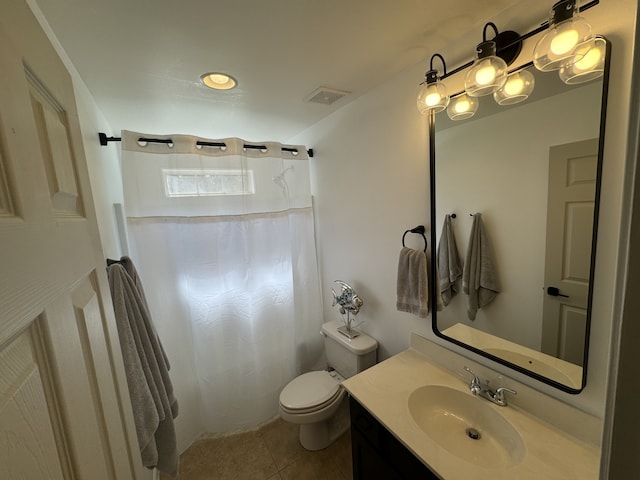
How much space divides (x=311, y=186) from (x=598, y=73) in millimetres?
1712

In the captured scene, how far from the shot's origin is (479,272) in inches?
46.3

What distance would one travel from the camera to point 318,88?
144 centimetres

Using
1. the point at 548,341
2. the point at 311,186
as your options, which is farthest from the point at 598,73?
the point at 311,186

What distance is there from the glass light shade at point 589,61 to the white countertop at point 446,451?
3.98 ft

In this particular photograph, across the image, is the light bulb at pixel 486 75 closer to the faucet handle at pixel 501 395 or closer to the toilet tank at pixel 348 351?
the faucet handle at pixel 501 395

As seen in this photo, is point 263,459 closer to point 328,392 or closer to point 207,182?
point 328,392

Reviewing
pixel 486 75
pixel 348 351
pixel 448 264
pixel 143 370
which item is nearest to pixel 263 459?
pixel 348 351

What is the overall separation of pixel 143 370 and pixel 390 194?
151 cm

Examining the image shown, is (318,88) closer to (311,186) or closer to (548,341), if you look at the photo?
(311,186)

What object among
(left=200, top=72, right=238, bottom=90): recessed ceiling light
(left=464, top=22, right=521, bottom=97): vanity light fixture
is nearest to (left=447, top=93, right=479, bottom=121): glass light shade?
(left=464, top=22, right=521, bottom=97): vanity light fixture

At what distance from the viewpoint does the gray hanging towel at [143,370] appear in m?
1.06

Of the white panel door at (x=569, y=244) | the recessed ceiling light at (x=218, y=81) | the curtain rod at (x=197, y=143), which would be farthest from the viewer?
the curtain rod at (x=197, y=143)

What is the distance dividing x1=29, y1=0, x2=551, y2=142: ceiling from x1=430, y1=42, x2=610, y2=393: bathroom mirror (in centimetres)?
32

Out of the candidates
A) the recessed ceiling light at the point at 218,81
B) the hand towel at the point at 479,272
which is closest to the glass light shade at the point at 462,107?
the hand towel at the point at 479,272
